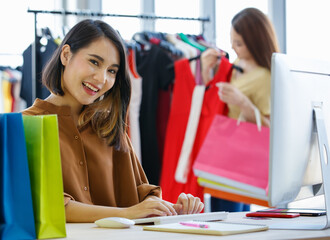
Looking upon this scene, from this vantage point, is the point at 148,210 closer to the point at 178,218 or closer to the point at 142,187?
the point at 178,218

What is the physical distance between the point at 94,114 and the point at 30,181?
77cm

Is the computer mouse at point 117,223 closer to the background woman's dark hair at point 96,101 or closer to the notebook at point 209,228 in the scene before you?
the notebook at point 209,228

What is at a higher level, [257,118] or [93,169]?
[257,118]

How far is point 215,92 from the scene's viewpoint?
317 cm

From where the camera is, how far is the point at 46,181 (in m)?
1.19

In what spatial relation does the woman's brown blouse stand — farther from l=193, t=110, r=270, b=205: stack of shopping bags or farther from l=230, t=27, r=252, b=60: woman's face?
l=230, t=27, r=252, b=60: woman's face

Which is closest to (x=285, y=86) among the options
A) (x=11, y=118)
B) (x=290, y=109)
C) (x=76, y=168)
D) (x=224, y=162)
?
(x=290, y=109)

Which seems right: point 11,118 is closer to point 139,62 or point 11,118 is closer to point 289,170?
point 289,170

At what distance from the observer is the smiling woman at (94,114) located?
1853mm

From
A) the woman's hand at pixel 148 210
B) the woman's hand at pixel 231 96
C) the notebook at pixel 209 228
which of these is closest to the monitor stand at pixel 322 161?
the notebook at pixel 209 228

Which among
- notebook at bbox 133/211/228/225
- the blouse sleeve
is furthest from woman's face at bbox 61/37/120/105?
notebook at bbox 133/211/228/225

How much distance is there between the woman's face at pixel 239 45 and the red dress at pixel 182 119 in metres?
0.09

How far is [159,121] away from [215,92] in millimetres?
392

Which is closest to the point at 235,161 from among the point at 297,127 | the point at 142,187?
the point at 142,187
